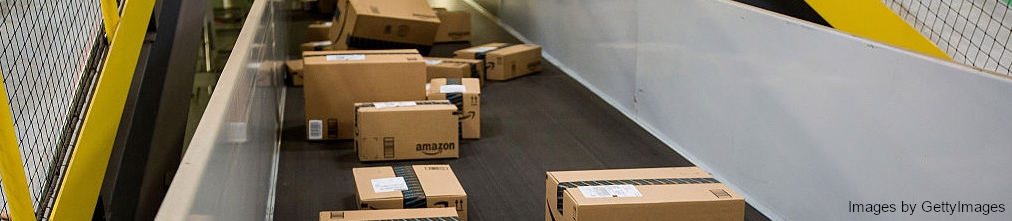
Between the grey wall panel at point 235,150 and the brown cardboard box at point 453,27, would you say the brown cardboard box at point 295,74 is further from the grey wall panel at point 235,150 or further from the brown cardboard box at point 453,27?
the grey wall panel at point 235,150

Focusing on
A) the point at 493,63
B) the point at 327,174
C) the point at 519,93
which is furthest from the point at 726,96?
the point at 493,63

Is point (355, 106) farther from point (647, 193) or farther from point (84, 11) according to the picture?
point (647, 193)

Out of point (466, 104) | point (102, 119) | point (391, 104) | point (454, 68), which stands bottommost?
point (454, 68)

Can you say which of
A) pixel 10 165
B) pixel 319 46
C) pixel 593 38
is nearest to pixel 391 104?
pixel 593 38

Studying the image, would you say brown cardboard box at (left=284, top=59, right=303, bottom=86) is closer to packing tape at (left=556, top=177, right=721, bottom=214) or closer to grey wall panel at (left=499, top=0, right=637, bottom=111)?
grey wall panel at (left=499, top=0, right=637, bottom=111)

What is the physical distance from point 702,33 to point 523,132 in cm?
112

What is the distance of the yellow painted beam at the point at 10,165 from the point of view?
2.26 m

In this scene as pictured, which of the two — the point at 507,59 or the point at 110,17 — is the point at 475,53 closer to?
the point at 507,59

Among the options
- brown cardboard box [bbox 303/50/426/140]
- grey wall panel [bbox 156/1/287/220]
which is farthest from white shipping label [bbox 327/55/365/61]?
grey wall panel [bbox 156/1/287/220]

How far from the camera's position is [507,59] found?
6.08 metres

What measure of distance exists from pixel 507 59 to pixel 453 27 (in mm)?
1510

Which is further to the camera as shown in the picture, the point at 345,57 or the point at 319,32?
the point at 319,32

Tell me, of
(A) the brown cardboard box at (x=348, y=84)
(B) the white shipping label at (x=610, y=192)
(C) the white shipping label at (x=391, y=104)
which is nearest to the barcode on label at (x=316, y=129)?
(A) the brown cardboard box at (x=348, y=84)

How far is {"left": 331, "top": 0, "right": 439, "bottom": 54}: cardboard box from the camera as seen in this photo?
6.00m
